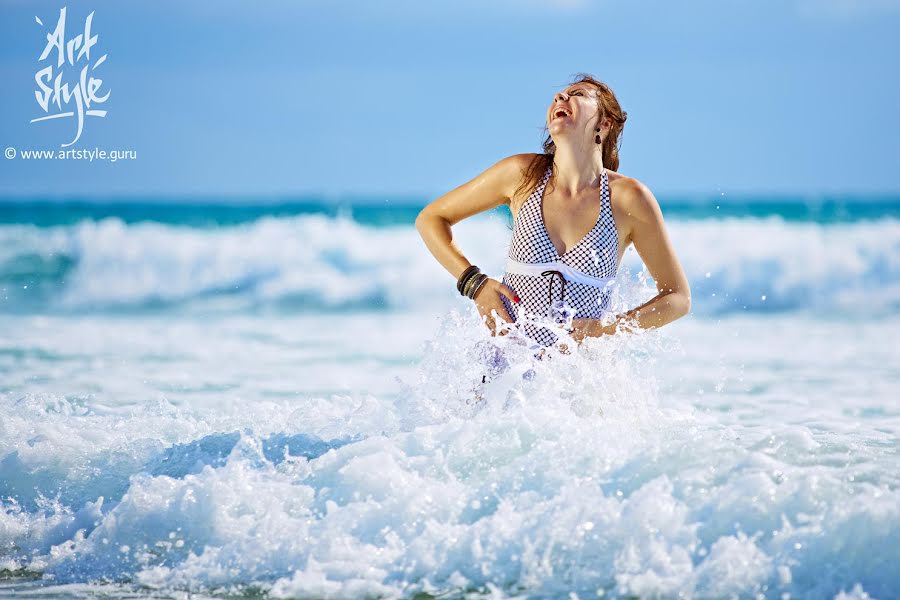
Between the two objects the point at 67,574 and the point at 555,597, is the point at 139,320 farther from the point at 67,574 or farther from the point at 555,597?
the point at 555,597

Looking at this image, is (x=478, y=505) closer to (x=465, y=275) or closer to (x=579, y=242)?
(x=465, y=275)

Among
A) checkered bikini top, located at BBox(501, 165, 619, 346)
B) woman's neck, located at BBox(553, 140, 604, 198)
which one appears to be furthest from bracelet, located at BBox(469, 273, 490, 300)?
woman's neck, located at BBox(553, 140, 604, 198)

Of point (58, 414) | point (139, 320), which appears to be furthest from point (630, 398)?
point (139, 320)

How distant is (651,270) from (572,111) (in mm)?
715

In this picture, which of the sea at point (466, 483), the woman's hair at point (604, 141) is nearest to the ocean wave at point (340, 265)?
the sea at point (466, 483)

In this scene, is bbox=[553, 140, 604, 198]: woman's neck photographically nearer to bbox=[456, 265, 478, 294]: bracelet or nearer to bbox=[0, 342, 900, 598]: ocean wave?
bbox=[456, 265, 478, 294]: bracelet

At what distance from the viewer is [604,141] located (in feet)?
14.9

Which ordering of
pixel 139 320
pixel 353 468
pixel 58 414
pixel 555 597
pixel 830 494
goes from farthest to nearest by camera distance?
pixel 139 320
pixel 58 414
pixel 353 468
pixel 830 494
pixel 555 597

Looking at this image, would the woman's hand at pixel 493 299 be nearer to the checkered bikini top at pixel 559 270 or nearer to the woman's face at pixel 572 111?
the checkered bikini top at pixel 559 270

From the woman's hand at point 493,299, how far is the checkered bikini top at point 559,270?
4cm

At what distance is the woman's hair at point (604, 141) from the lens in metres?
4.45

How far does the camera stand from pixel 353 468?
409 cm

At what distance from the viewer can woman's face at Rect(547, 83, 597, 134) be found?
14.2 ft

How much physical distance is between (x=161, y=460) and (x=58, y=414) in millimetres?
1573
